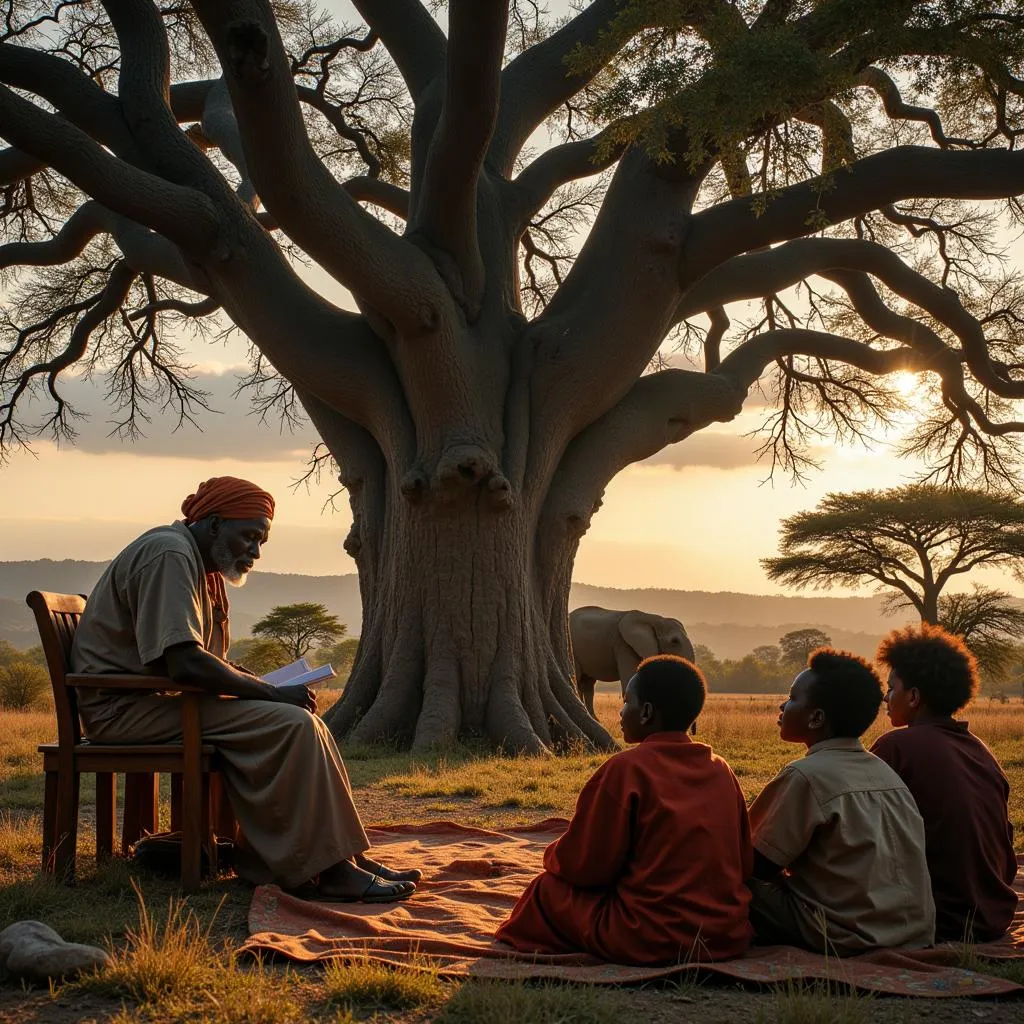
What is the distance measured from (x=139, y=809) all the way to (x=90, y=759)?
86cm

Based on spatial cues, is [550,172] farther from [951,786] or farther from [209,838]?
[951,786]

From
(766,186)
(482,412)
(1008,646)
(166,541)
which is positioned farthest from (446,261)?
(1008,646)

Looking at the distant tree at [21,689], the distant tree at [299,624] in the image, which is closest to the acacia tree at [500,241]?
the distant tree at [21,689]

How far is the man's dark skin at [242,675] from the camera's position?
4.72 m

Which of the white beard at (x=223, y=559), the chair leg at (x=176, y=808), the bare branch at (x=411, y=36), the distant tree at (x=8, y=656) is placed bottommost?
the distant tree at (x=8, y=656)

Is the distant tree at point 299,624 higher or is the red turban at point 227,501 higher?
the red turban at point 227,501

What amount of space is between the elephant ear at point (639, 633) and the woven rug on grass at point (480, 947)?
1125cm

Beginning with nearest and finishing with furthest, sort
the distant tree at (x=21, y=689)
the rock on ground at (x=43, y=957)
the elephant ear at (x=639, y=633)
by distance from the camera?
the rock on ground at (x=43, y=957) → the elephant ear at (x=639, y=633) → the distant tree at (x=21, y=689)

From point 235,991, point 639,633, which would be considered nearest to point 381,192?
point 639,633

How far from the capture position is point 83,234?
13.8 metres

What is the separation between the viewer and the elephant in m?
16.5

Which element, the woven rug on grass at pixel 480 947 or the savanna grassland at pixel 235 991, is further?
the woven rug on grass at pixel 480 947

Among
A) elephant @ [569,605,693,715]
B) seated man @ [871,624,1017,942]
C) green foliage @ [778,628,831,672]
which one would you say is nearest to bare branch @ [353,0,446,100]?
elephant @ [569,605,693,715]

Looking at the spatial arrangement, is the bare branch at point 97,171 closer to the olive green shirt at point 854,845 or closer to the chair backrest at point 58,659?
the chair backrest at point 58,659
